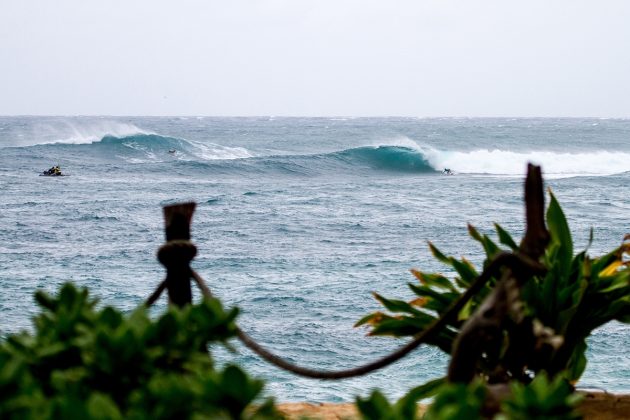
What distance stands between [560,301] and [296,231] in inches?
672

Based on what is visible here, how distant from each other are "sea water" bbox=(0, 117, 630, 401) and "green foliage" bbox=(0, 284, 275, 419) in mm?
804

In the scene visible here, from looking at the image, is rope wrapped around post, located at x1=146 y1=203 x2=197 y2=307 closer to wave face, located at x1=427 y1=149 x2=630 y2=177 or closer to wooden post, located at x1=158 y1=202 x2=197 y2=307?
wooden post, located at x1=158 y1=202 x2=197 y2=307

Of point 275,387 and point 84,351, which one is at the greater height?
point 84,351

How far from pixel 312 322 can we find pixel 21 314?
164 inches

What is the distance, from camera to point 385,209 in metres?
26.4

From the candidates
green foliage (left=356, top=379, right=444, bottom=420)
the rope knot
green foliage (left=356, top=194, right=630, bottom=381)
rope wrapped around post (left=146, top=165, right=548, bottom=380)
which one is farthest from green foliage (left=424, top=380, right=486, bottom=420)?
green foliage (left=356, top=194, right=630, bottom=381)

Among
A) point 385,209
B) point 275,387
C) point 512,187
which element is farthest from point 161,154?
point 275,387

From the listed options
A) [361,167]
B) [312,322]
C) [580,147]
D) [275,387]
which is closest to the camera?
[275,387]

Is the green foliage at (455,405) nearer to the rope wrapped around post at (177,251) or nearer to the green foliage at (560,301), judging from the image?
the rope wrapped around post at (177,251)

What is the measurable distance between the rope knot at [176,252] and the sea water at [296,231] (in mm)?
711

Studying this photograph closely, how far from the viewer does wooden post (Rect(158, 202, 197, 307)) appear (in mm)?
3547

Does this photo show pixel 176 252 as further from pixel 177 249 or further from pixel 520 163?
pixel 520 163

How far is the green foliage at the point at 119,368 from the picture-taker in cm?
202

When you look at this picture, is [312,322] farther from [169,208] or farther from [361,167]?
[361,167]
